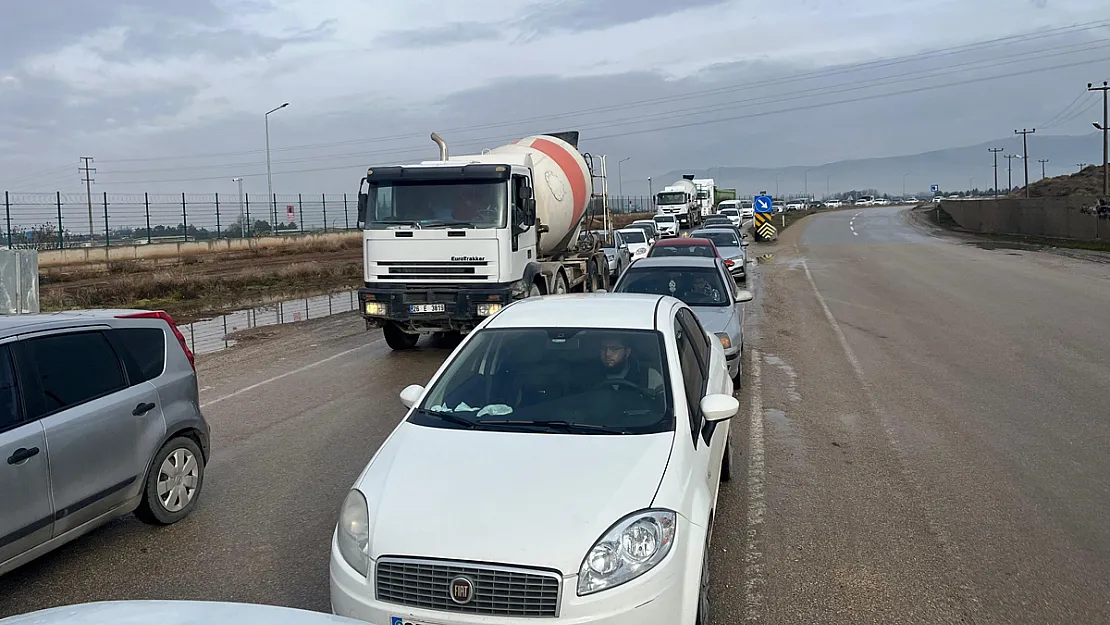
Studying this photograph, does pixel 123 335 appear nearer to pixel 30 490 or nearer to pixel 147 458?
pixel 147 458

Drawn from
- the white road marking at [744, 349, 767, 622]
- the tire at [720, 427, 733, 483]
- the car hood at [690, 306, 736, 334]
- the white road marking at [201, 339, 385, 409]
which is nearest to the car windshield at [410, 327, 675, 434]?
the white road marking at [744, 349, 767, 622]

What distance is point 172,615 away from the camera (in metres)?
2.70

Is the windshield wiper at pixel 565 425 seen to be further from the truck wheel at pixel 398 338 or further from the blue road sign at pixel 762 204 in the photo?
the blue road sign at pixel 762 204

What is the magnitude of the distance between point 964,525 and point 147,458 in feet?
17.2

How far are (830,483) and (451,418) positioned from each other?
3.28m

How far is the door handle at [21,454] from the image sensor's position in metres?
4.84

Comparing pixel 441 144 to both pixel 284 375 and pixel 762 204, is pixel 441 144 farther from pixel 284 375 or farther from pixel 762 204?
pixel 762 204

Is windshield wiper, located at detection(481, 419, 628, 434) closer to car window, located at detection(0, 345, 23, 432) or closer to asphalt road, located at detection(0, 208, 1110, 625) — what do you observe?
asphalt road, located at detection(0, 208, 1110, 625)

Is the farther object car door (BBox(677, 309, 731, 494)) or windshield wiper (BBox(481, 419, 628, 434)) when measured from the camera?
car door (BBox(677, 309, 731, 494))

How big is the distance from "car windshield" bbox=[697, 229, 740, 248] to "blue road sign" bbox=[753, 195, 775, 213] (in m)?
20.1

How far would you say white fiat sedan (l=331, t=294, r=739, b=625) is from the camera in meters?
3.72

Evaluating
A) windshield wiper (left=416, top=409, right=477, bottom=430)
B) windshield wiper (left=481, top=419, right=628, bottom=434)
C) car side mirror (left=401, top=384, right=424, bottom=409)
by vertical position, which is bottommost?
windshield wiper (left=481, top=419, right=628, bottom=434)

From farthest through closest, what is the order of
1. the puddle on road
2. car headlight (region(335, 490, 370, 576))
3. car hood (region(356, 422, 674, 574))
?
the puddle on road → car headlight (region(335, 490, 370, 576)) → car hood (region(356, 422, 674, 574))

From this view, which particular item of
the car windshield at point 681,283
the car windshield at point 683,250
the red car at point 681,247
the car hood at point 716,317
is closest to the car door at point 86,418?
the car hood at point 716,317
